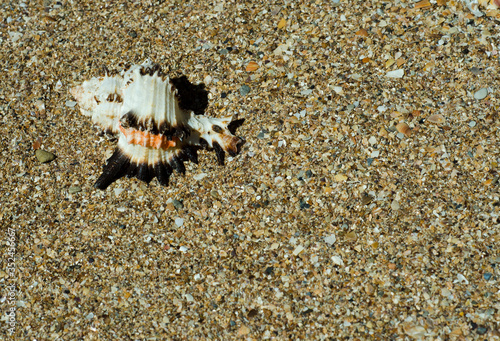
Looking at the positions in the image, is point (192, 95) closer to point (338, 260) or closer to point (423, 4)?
point (338, 260)

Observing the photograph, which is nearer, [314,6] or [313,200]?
[313,200]

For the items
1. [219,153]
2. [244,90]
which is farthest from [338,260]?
[244,90]

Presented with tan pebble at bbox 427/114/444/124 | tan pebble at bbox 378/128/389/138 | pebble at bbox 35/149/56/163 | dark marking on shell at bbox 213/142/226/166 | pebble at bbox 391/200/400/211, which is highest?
tan pebble at bbox 427/114/444/124

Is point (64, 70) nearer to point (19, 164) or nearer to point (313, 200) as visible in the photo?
point (19, 164)

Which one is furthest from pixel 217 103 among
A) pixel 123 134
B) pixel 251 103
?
pixel 123 134

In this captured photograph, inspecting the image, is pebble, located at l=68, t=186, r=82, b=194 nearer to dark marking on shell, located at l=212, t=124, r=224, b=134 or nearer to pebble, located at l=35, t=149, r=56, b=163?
pebble, located at l=35, t=149, r=56, b=163

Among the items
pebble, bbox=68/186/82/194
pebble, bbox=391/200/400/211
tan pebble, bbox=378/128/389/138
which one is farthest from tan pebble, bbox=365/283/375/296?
pebble, bbox=68/186/82/194

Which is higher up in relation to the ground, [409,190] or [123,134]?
[123,134]
